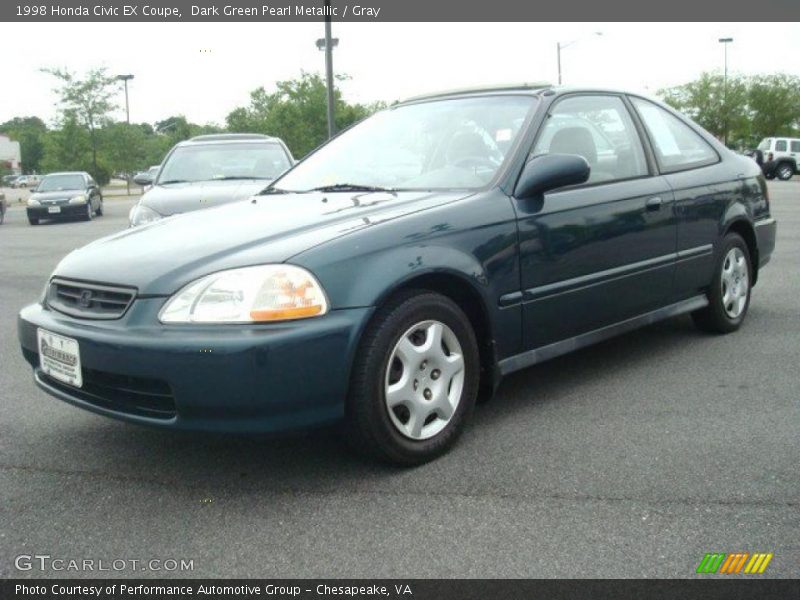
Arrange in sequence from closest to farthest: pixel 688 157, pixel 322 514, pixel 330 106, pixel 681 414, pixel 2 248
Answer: pixel 322 514, pixel 681 414, pixel 688 157, pixel 2 248, pixel 330 106

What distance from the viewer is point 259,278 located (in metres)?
3.01

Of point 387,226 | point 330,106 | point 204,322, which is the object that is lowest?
point 204,322

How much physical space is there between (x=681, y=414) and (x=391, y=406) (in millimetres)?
1468

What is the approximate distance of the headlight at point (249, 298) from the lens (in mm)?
2957

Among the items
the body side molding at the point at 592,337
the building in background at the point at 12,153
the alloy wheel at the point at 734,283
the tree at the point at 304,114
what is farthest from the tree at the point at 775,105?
the building in background at the point at 12,153

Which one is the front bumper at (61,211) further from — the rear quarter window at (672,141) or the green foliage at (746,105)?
the green foliage at (746,105)

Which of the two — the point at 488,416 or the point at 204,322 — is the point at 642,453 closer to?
the point at 488,416

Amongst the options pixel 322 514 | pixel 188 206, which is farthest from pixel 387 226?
pixel 188 206

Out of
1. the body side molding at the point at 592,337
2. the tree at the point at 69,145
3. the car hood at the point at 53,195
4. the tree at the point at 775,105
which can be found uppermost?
the tree at the point at 775,105

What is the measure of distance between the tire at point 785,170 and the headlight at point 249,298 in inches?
1479

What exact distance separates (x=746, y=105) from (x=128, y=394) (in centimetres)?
5908

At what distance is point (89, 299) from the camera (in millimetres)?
3256

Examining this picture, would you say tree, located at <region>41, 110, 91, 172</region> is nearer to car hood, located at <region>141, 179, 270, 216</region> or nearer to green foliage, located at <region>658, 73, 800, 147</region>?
car hood, located at <region>141, 179, 270, 216</region>
